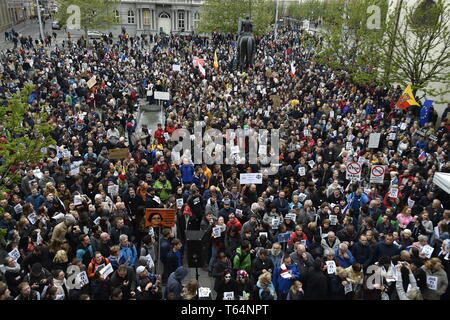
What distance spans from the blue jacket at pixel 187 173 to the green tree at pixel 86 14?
1481 inches

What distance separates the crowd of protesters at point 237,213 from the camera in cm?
782

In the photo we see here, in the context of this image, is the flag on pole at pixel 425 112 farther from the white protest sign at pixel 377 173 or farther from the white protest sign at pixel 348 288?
the white protest sign at pixel 348 288

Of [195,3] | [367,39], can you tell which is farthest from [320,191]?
[195,3]

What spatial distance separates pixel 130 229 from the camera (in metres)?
9.76

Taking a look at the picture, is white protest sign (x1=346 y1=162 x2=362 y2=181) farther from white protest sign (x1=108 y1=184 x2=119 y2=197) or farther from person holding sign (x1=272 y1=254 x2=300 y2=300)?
white protest sign (x1=108 y1=184 x2=119 y2=197)

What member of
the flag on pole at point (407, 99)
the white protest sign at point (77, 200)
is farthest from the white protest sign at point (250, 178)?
the flag on pole at point (407, 99)

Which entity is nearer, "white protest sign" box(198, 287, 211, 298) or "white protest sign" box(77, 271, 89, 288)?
"white protest sign" box(198, 287, 211, 298)

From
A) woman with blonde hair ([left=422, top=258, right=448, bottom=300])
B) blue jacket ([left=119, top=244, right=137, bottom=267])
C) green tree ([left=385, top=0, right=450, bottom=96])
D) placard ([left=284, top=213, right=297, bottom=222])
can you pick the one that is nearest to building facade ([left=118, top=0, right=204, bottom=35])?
green tree ([left=385, top=0, right=450, bottom=96])

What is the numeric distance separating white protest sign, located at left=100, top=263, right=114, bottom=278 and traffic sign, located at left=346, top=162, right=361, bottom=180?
7172mm

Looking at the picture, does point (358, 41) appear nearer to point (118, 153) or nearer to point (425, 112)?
point (425, 112)

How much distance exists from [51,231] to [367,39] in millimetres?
22473

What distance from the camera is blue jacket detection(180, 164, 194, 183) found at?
1294cm

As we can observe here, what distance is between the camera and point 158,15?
64.1m

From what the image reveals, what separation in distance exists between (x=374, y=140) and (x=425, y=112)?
553 cm
